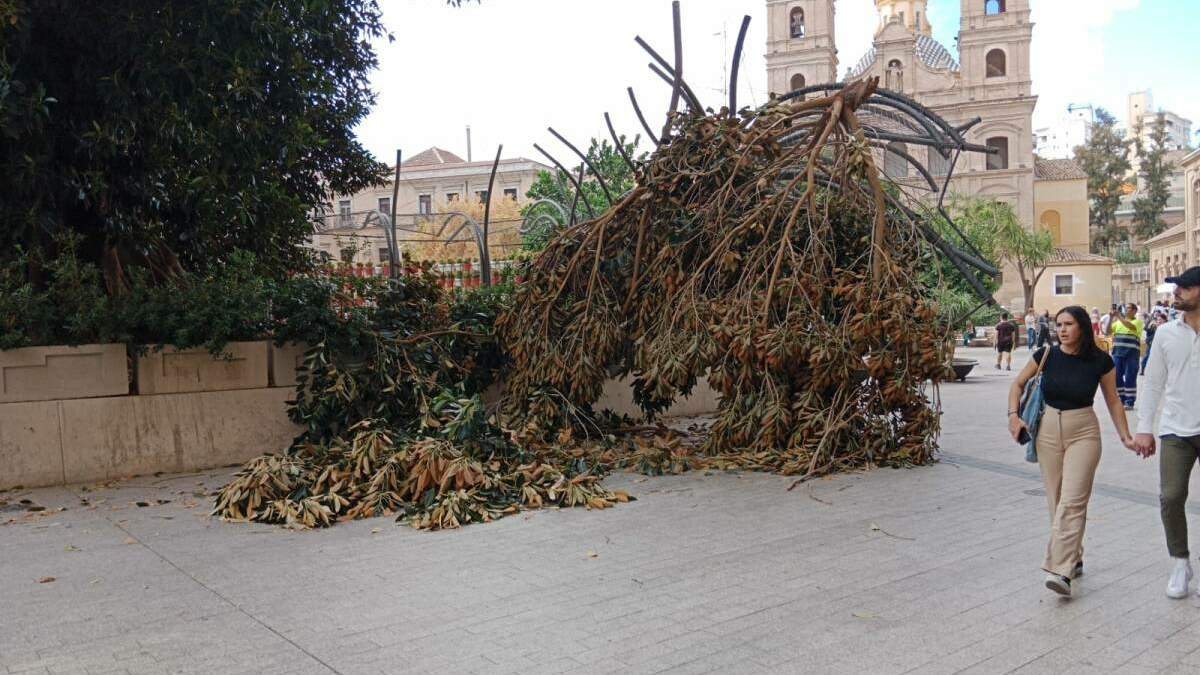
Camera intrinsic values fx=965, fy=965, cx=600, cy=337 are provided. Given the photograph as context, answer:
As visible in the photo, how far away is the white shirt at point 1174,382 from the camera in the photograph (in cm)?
483

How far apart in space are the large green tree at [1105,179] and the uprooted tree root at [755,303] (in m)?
77.0

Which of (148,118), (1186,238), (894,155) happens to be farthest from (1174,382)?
(1186,238)

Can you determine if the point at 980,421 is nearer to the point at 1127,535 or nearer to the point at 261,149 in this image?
the point at 1127,535

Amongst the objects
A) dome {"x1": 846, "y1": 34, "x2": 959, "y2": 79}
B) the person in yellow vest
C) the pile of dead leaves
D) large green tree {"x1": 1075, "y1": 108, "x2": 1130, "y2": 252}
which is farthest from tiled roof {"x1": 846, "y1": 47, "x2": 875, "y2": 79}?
the pile of dead leaves

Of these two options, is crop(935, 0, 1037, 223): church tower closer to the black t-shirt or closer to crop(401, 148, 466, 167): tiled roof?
crop(401, 148, 466, 167): tiled roof

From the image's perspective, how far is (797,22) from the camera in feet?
196

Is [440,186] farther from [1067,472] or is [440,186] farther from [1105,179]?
[1067,472]

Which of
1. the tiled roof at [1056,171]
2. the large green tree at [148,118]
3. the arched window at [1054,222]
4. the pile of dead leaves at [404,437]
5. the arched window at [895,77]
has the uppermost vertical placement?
the arched window at [895,77]

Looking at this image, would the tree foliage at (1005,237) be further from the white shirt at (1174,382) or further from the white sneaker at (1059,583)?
the white sneaker at (1059,583)

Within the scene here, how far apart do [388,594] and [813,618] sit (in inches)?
88.6

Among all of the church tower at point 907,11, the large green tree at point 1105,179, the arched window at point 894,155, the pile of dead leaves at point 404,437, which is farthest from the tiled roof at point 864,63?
the pile of dead leaves at point 404,437

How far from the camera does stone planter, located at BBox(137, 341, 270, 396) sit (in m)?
9.09

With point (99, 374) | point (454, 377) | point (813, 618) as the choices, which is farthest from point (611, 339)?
point (813, 618)

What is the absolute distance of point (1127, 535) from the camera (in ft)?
20.6
